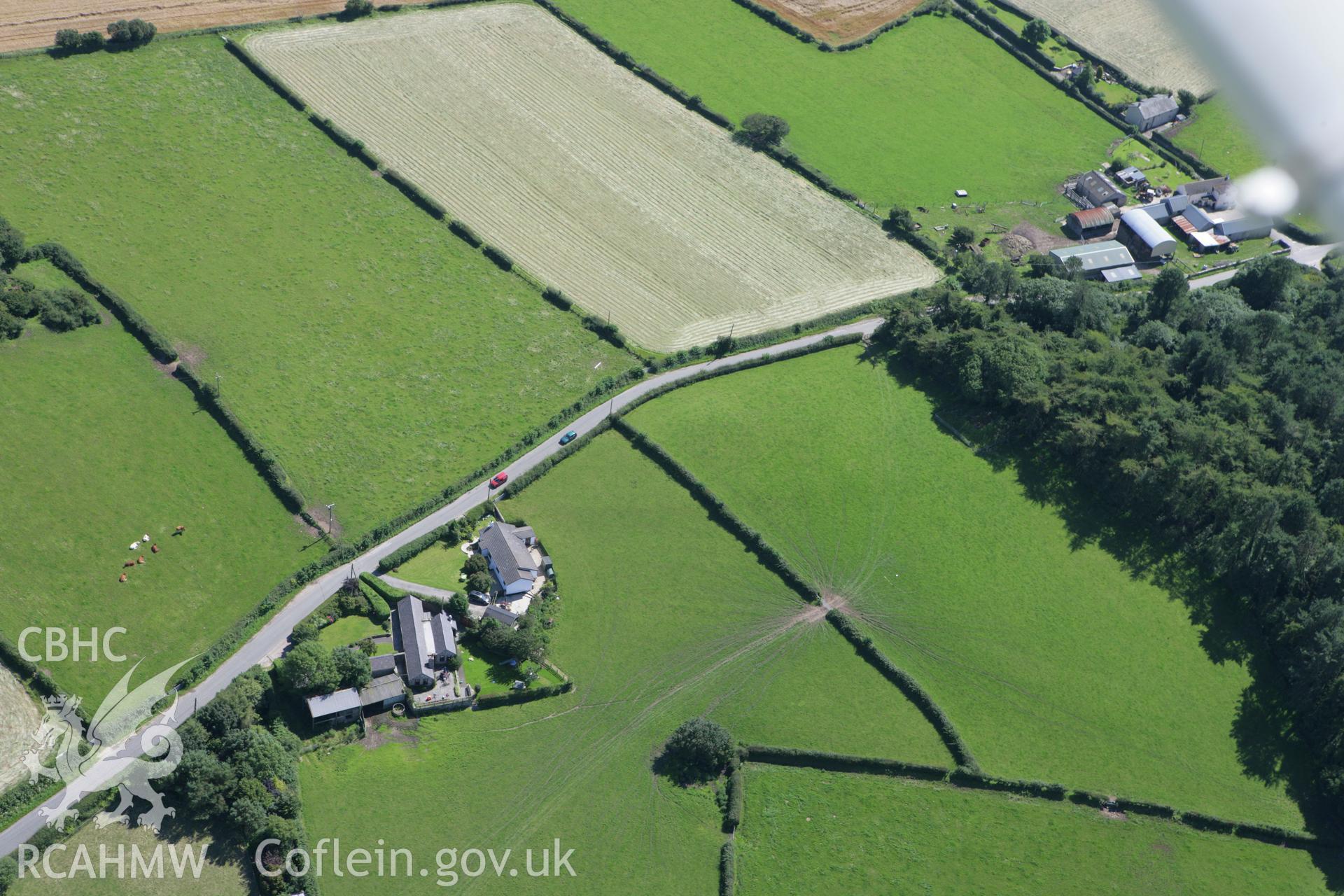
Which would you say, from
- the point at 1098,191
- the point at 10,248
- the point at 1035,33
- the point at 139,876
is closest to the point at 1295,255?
the point at 1098,191

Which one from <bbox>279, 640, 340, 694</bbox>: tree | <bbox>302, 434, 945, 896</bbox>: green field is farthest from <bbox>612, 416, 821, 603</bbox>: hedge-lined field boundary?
<bbox>279, 640, 340, 694</bbox>: tree

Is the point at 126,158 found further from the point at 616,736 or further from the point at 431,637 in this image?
the point at 616,736

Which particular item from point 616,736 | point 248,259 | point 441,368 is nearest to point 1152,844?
point 616,736

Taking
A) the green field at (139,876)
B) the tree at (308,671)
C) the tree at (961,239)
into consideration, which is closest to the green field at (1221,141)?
the tree at (961,239)

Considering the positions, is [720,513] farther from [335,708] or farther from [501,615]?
[335,708]

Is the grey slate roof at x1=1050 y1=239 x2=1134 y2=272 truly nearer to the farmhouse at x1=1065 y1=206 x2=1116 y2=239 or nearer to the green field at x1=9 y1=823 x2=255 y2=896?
the farmhouse at x1=1065 y1=206 x2=1116 y2=239
